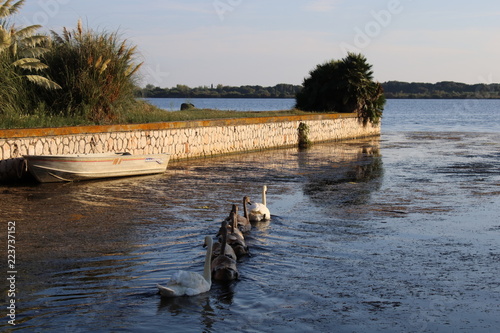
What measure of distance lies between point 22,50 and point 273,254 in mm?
12357

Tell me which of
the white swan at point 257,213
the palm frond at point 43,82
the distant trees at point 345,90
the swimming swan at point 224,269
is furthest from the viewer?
the distant trees at point 345,90

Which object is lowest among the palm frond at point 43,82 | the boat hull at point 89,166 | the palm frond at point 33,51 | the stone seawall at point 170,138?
the boat hull at point 89,166

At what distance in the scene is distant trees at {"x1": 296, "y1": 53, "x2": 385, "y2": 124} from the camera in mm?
34375

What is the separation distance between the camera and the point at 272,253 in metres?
9.16

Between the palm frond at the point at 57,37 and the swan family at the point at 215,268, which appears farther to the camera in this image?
the palm frond at the point at 57,37

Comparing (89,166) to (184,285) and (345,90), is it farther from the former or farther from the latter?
(345,90)

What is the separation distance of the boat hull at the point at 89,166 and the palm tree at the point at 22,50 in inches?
136

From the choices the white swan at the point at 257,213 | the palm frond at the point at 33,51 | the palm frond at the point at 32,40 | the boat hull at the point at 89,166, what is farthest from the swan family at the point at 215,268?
the palm frond at the point at 32,40

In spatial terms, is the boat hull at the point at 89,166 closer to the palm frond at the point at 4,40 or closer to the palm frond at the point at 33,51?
the palm frond at the point at 4,40

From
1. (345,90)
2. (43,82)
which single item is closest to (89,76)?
(43,82)

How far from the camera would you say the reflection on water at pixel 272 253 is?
663 centimetres

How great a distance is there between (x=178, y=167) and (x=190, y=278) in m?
12.0

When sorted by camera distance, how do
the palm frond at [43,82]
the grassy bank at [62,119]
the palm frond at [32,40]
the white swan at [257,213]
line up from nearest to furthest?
the white swan at [257,213]
the grassy bank at [62,119]
the palm frond at [43,82]
the palm frond at [32,40]

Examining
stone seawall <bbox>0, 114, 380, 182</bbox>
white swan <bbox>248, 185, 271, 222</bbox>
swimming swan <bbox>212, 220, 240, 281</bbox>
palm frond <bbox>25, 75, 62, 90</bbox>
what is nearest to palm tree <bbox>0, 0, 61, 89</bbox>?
palm frond <bbox>25, 75, 62, 90</bbox>
